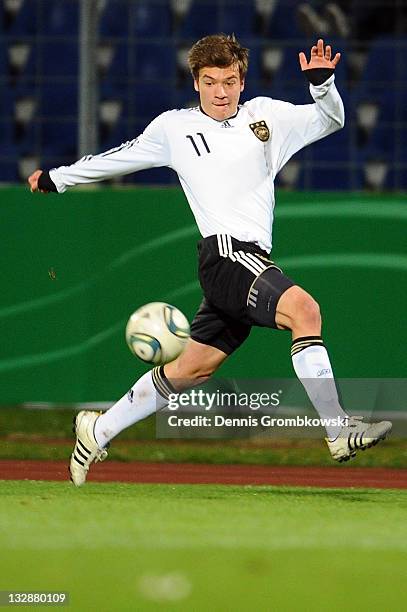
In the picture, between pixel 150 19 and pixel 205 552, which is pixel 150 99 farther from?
pixel 205 552

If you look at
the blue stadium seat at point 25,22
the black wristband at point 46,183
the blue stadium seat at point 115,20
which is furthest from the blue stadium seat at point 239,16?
the black wristband at point 46,183

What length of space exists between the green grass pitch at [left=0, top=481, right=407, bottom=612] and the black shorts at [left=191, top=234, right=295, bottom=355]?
0.97 m

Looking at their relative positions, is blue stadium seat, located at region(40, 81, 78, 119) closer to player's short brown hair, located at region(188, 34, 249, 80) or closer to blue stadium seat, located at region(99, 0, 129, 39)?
blue stadium seat, located at region(99, 0, 129, 39)

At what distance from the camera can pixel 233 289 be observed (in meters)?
8.33

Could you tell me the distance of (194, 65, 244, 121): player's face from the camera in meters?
8.64

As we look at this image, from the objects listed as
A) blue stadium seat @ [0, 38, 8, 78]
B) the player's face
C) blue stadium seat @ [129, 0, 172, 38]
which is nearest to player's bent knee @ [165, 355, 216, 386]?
the player's face

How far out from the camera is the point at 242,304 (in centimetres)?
830

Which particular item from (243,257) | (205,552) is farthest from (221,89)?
(205,552)

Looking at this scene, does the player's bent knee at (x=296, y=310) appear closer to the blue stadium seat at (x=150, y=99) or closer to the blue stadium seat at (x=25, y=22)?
the blue stadium seat at (x=150, y=99)

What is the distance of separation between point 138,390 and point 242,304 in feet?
3.30

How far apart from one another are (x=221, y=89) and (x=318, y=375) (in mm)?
1762

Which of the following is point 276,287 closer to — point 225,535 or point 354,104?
point 225,535

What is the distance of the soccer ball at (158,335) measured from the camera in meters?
8.90

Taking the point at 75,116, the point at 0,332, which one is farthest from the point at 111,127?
the point at 0,332
